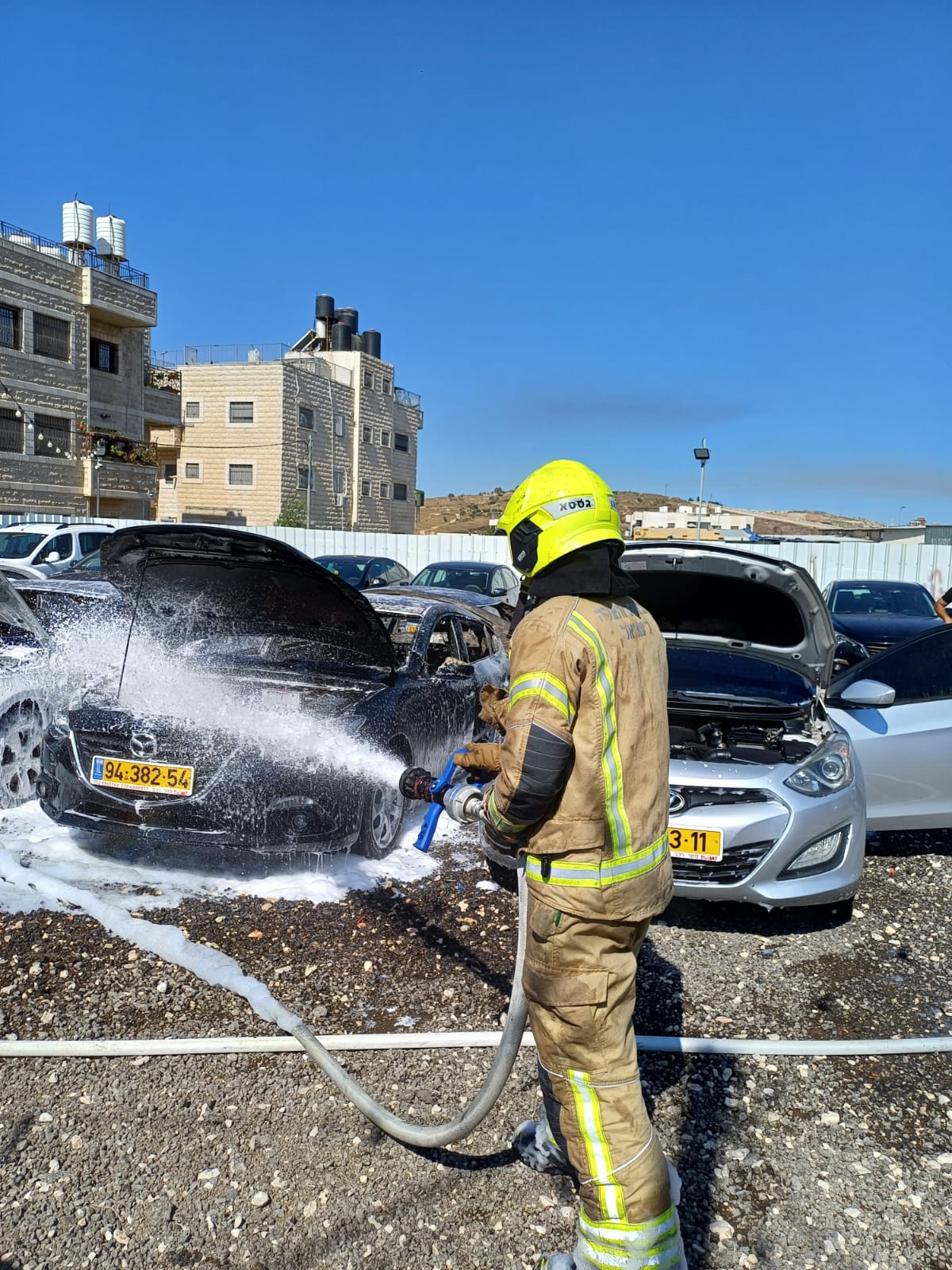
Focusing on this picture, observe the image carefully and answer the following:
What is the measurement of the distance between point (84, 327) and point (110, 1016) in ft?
118

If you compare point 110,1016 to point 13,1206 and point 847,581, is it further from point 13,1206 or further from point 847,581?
point 847,581

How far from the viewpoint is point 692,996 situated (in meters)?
3.95

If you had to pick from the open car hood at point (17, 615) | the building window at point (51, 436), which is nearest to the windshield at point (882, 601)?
the open car hood at point (17, 615)

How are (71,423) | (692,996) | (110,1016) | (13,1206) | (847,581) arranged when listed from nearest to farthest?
(13,1206) < (110,1016) < (692,996) < (847,581) < (71,423)

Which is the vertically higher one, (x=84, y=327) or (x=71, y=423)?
(x=84, y=327)

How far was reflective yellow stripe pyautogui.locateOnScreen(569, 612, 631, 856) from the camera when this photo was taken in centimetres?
215

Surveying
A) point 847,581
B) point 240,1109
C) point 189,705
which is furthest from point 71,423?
point 240,1109

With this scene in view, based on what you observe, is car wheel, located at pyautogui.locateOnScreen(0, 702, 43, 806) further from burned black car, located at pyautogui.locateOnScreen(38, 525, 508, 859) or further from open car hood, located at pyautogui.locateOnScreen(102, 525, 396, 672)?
open car hood, located at pyautogui.locateOnScreen(102, 525, 396, 672)

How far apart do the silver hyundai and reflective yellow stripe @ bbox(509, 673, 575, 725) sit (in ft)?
8.43

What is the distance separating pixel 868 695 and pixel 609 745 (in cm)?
376

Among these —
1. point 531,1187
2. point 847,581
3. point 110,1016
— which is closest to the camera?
point 531,1187

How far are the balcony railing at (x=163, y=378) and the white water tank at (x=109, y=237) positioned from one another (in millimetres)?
4834

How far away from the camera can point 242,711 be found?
4.76m

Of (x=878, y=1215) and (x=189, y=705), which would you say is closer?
(x=878, y=1215)
